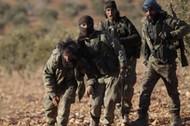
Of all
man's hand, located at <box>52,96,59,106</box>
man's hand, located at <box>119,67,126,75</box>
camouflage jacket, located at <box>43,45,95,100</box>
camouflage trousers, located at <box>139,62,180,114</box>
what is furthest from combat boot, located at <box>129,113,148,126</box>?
man's hand, located at <box>52,96,59,106</box>

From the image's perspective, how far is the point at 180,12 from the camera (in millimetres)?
9617

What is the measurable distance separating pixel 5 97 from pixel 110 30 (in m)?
12.2

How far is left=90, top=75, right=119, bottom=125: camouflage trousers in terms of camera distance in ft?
Result: 25.3

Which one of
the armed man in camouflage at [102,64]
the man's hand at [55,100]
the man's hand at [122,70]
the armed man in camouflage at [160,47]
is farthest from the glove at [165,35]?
the man's hand at [55,100]

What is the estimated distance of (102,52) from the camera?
7672 millimetres

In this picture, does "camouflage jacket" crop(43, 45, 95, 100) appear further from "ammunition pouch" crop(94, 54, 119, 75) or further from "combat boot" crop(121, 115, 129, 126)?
"combat boot" crop(121, 115, 129, 126)

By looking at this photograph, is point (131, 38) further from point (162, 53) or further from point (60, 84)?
point (60, 84)

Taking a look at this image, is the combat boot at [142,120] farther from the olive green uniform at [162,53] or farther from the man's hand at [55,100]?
the man's hand at [55,100]

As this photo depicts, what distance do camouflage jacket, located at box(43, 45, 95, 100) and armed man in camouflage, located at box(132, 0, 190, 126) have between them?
38.2 inches

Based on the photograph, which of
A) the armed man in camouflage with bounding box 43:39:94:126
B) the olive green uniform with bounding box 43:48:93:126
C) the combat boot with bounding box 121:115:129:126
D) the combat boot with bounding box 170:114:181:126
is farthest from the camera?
the combat boot with bounding box 121:115:129:126

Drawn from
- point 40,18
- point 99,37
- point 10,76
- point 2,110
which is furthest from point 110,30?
point 40,18

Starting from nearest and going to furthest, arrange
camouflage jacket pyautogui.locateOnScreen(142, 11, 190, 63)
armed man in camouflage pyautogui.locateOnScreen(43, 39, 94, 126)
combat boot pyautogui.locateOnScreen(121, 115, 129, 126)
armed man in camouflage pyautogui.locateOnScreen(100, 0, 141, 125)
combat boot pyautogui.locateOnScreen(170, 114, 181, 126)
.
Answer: armed man in camouflage pyautogui.locateOnScreen(43, 39, 94, 126) → camouflage jacket pyautogui.locateOnScreen(142, 11, 190, 63) → combat boot pyautogui.locateOnScreen(170, 114, 181, 126) → armed man in camouflage pyautogui.locateOnScreen(100, 0, 141, 125) → combat boot pyautogui.locateOnScreen(121, 115, 129, 126)

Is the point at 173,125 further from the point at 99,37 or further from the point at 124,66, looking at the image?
the point at 99,37

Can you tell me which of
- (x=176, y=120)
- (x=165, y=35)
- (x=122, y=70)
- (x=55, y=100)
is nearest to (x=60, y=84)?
(x=55, y=100)
